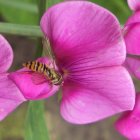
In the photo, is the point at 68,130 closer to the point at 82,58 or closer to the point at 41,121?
the point at 41,121

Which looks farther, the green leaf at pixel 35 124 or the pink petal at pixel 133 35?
the green leaf at pixel 35 124

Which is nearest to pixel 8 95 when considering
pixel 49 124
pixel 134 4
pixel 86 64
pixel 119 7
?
pixel 86 64

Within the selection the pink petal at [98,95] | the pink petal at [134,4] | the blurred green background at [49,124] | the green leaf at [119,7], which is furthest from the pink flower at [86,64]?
the blurred green background at [49,124]

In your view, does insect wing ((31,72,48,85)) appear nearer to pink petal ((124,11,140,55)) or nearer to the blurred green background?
pink petal ((124,11,140,55))

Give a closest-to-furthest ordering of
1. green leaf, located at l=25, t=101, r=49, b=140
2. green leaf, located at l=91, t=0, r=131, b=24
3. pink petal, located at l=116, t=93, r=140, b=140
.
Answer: pink petal, located at l=116, t=93, r=140, b=140 < green leaf, located at l=25, t=101, r=49, b=140 < green leaf, located at l=91, t=0, r=131, b=24

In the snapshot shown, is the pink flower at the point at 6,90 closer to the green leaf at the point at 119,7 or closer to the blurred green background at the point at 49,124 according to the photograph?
the green leaf at the point at 119,7

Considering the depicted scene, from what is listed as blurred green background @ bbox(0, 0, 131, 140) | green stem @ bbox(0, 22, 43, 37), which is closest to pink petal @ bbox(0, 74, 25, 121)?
green stem @ bbox(0, 22, 43, 37)

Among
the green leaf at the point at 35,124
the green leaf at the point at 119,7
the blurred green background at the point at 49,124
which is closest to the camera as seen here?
the green leaf at the point at 35,124

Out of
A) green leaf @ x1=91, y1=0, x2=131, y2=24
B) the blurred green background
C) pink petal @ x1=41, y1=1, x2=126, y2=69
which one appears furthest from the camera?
the blurred green background

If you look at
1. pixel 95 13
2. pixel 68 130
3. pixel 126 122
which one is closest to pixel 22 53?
pixel 68 130
